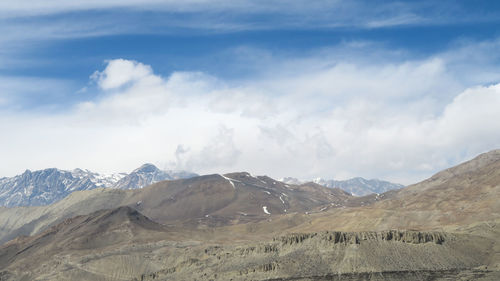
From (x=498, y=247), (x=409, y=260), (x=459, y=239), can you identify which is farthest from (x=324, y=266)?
(x=498, y=247)

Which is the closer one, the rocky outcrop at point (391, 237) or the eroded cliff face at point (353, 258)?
the eroded cliff face at point (353, 258)

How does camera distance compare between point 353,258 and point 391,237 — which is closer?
point 353,258

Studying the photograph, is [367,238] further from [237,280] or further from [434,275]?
[237,280]

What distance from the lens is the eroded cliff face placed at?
133875 millimetres

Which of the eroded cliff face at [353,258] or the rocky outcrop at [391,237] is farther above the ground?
the rocky outcrop at [391,237]

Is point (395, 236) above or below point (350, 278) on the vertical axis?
above

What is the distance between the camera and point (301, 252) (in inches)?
5945

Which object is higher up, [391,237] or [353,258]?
[391,237]

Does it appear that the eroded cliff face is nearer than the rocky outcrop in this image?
Yes

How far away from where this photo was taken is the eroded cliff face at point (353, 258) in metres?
134

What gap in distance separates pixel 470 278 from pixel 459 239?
113 feet

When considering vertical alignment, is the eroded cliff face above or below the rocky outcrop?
below

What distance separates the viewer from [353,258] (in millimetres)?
140125

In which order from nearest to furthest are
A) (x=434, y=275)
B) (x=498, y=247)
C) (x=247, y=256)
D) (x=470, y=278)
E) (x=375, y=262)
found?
1. (x=470, y=278)
2. (x=434, y=275)
3. (x=375, y=262)
4. (x=498, y=247)
5. (x=247, y=256)
